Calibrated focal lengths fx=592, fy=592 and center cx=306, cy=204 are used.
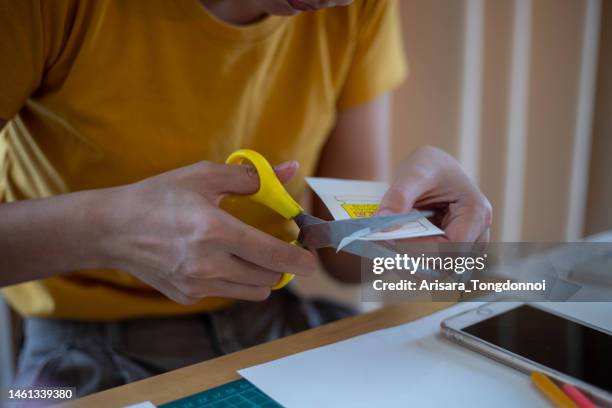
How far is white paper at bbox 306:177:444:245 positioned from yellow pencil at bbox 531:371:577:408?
0.43 feet

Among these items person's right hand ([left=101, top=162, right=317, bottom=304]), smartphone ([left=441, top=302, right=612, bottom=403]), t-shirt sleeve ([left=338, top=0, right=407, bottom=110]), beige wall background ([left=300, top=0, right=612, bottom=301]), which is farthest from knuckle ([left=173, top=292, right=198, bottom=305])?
beige wall background ([left=300, top=0, right=612, bottom=301])

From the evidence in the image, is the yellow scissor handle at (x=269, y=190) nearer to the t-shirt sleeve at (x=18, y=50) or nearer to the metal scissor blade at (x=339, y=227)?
the metal scissor blade at (x=339, y=227)

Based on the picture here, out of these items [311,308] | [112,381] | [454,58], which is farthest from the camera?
[454,58]

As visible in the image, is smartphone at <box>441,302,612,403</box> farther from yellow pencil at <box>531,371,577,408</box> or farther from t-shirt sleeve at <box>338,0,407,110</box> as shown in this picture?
t-shirt sleeve at <box>338,0,407,110</box>

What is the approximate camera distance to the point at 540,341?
1.53ft

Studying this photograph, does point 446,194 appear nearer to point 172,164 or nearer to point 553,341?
point 553,341

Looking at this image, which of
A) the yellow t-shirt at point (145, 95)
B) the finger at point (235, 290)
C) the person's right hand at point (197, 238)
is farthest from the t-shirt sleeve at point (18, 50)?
the finger at point (235, 290)

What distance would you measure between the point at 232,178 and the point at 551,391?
27 centimetres

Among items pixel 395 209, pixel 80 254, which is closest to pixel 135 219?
pixel 80 254

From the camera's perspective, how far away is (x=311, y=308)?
0.77m

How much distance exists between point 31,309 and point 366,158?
1.51 ft

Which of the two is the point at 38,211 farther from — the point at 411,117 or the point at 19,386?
the point at 411,117

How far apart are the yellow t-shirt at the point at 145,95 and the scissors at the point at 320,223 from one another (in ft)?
0.52

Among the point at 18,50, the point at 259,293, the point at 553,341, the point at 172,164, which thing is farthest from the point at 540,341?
the point at 18,50
